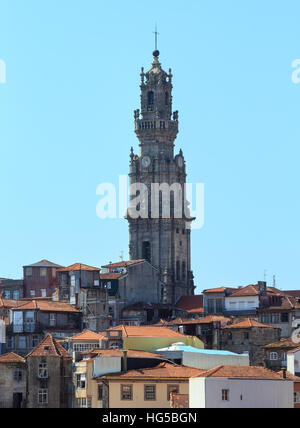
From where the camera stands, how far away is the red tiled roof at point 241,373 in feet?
311

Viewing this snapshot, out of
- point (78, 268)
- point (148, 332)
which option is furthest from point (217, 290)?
point (148, 332)

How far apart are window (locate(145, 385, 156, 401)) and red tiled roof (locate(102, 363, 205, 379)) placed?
834 millimetres

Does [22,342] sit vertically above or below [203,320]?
below

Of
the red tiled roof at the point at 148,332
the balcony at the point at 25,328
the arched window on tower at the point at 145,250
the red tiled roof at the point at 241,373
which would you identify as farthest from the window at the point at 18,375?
the arched window on tower at the point at 145,250

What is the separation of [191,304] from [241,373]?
67.3 metres

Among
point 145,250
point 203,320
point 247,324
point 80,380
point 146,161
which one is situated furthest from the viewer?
point 146,161

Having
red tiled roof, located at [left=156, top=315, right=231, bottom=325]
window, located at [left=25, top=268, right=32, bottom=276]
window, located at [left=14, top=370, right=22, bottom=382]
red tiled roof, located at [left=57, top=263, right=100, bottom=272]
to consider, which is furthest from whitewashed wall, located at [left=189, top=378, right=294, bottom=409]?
window, located at [left=25, top=268, right=32, bottom=276]

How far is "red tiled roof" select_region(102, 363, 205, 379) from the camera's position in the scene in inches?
4049

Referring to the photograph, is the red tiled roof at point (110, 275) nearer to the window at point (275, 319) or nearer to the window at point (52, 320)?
the window at point (52, 320)

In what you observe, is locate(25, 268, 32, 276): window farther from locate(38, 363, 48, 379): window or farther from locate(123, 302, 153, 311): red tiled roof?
locate(38, 363, 48, 379): window

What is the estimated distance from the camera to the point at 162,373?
104125 mm

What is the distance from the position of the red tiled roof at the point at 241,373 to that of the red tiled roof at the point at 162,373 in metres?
4.39

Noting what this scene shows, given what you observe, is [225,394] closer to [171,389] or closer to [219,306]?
[171,389]
